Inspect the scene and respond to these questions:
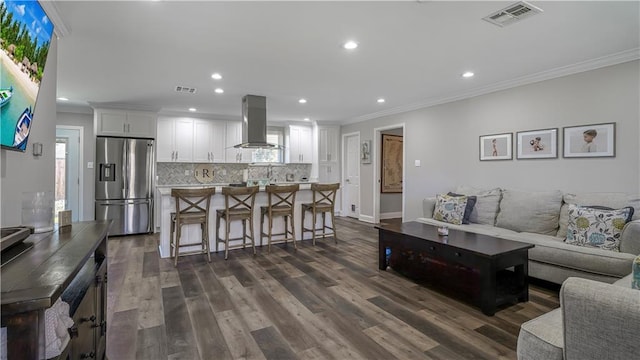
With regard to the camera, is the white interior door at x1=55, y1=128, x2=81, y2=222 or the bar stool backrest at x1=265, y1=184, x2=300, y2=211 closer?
the bar stool backrest at x1=265, y1=184, x2=300, y2=211

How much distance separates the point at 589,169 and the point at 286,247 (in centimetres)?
396

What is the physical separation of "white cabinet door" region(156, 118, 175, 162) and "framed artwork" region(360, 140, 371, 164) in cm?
410

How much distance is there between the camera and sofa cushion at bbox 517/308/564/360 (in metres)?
1.26

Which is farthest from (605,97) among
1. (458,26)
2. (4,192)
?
(4,192)

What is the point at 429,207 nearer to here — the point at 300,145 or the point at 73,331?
the point at 300,145

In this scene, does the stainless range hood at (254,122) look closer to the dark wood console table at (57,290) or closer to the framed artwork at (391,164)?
the dark wood console table at (57,290)

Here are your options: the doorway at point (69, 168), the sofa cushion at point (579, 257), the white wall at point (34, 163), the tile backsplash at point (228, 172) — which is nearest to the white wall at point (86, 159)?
the doorway at point (69, 168)

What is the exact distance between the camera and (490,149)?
4.50 metres

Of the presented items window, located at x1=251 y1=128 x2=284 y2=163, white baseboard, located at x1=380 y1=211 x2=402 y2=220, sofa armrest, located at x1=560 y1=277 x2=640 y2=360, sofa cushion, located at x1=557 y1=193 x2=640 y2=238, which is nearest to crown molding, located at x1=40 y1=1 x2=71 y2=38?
sofa armrest, located at x1=560 y1=277 x2=640 y2=360

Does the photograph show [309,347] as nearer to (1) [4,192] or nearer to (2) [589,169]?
(1) [4,192]

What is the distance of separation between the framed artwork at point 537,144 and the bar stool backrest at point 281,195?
3.14 metres

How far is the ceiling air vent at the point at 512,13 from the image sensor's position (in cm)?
231

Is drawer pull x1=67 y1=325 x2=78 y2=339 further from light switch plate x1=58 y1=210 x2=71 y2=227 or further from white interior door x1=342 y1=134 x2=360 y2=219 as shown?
white interior door x1=342 y1=134 x2=360 y2=219

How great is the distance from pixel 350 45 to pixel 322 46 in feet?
0.91
